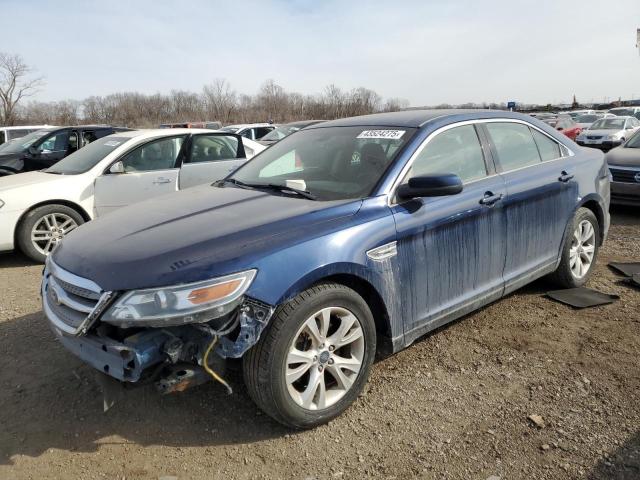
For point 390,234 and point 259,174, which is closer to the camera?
point 390,234

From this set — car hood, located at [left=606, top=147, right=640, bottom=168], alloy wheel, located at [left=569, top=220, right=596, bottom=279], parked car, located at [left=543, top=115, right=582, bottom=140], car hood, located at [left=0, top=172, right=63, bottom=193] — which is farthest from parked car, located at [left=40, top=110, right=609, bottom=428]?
parked car, located at [left=543, top=115, right=582, bottom=140]

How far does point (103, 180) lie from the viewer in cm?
636

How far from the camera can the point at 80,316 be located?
2494 millimetres

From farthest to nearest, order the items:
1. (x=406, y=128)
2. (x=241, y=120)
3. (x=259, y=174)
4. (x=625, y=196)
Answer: (x=241, y=120) → (x=625, y=196) → (x=259, y=174) → (x=406, y=128)

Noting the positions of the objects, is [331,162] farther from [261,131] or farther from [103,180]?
[261,131]

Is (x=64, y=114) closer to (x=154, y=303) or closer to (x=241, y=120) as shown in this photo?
(x=241, y=120)

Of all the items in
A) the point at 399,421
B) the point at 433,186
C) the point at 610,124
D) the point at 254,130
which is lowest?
the point at 399,421

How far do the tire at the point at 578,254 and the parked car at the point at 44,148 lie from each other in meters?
8.78

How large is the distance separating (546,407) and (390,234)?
4.39 ft

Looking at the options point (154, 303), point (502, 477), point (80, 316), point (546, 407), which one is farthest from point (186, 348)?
point (546, 407)

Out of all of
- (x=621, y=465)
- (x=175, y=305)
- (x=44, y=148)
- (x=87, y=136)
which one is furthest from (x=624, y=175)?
(x=44, y=148)

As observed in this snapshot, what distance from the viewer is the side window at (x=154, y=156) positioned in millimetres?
6582

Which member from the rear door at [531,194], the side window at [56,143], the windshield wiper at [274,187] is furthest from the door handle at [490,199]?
the side window at [56,143]

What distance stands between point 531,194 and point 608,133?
16.3 meters
